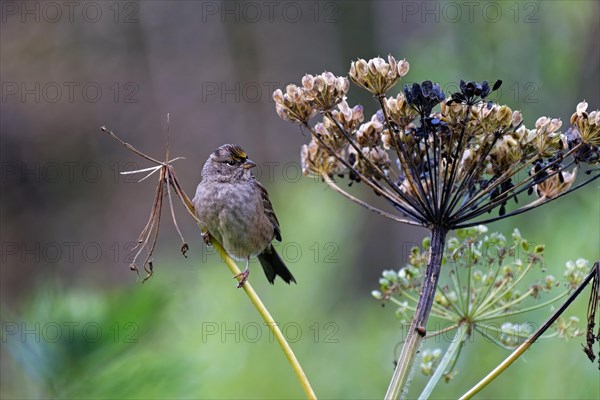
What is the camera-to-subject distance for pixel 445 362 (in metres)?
2.28

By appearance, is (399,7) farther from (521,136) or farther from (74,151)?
(521,136)

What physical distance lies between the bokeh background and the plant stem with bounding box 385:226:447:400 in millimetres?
1120

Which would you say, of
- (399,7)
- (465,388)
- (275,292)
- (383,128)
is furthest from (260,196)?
(399,7)

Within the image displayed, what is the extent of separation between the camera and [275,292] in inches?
198

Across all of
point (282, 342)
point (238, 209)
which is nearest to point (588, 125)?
point (282, 342)

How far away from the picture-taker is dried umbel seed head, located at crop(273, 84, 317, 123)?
2.53 meters

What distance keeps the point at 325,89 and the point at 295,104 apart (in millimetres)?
118

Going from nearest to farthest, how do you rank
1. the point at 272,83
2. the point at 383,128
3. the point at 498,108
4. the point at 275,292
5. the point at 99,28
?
the point at 498,108, the point at 383,128, the point at 275,292, the point at 99,28, the point at 272,83

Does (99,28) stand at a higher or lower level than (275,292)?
higher

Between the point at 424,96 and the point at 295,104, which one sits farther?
the point at 295,104

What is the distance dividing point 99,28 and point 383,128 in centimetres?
1076

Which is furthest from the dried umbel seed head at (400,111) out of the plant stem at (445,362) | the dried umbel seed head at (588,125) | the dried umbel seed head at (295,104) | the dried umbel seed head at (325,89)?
the plant stem at (445,362)

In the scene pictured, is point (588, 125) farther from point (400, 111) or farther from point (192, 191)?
point (192, 191)

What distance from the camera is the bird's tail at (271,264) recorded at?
4.40 metres
